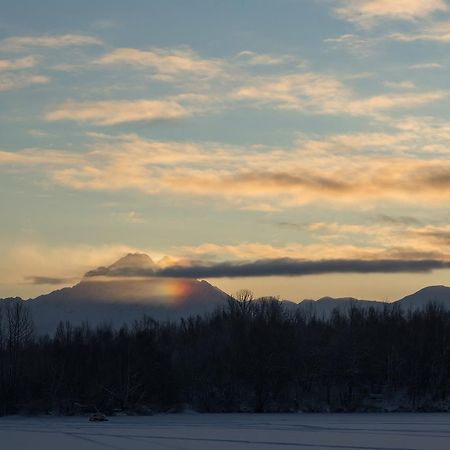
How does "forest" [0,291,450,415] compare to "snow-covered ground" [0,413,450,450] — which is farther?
"forest" [0,291,450,415]

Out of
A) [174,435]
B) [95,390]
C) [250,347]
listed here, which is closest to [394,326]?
[250,347]

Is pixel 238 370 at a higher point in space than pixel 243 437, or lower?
higher

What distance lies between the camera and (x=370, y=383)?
89.4 m

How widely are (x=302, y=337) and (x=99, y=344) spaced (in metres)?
21.0

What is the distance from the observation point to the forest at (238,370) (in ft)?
Answer: 269

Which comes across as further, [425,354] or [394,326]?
[394,326]

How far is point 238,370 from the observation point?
8806cm

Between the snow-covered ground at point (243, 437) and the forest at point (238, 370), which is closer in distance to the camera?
the snow-covered ground at point (243, 437)

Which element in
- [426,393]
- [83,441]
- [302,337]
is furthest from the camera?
[302,337]

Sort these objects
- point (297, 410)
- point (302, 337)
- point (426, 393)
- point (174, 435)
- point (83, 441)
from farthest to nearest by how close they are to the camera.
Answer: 1. point (302, 337)
2. point (426, 393)
3. point (297, 410)
4. point (174, 435)
5. point (83, 441)

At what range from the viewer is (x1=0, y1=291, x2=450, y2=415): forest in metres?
82.1

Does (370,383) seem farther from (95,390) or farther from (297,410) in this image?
(95,390)

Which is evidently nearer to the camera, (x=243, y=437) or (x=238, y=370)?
(x=243, y=437)

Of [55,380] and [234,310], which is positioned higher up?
[234,310]
